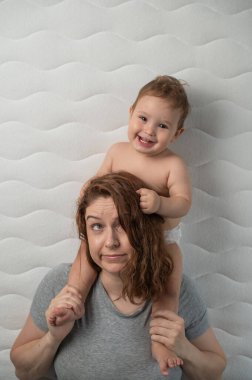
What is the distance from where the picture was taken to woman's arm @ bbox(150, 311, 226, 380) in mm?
1121

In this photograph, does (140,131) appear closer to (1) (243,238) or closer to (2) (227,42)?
(2) (227,42)

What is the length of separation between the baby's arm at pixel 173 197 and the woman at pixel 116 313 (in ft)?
0.12

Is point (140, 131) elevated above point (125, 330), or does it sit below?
above

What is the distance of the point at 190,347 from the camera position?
120 centimetres

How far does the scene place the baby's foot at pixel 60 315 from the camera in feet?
3.61

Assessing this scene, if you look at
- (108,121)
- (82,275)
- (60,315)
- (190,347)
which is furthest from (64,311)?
(108,121)

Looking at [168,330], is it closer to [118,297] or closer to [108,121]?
[118,297]

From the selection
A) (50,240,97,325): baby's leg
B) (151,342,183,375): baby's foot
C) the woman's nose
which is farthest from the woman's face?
(151,342,183,375): baby's foot

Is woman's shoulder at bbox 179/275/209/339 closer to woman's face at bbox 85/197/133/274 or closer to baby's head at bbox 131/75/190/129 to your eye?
woman's face at bbox 85/197/133/274

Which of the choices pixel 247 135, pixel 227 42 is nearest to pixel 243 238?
pixel 247 135

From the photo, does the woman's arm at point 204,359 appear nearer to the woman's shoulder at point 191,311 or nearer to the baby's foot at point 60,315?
the woman's shoulder at point 191,311

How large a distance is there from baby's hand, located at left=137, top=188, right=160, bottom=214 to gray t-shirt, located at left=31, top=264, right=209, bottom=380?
300 millimetres

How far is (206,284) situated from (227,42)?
77 centimetres

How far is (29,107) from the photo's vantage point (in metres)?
1.34
